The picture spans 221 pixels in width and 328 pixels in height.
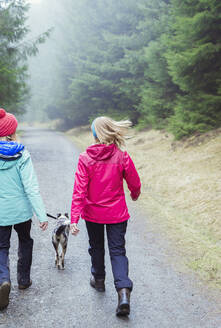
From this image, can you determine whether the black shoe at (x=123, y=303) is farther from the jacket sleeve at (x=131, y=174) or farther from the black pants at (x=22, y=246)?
the black pants at (x=22, y=246)

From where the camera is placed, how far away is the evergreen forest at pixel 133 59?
10.6 metres

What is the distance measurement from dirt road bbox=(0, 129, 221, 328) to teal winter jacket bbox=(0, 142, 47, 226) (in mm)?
930

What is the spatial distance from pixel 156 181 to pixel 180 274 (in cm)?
554

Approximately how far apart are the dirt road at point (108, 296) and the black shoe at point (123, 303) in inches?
3.2

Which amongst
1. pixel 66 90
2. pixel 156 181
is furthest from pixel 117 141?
pixel 66 90

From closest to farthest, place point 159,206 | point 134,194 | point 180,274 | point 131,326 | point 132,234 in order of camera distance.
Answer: point 131,326 → point 134,194 → point 180,274 → point 132,234 → point 159,206

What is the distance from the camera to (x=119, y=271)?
350cm

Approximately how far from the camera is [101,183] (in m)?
3.58

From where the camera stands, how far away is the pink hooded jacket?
352cm

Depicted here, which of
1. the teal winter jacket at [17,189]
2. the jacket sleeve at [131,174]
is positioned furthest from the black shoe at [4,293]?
the jacket sleeve at [131,174]

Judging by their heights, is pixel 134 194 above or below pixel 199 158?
above

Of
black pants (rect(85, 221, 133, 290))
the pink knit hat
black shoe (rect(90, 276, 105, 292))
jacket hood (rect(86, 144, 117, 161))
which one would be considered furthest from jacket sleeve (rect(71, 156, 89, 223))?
black shoe (rect(90, 276, 105, 292))

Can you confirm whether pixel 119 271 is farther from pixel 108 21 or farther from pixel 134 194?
pixel 108 21

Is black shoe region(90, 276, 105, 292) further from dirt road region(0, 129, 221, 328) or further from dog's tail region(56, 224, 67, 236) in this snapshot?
dog's tail region(56, 224, 67, 236)
